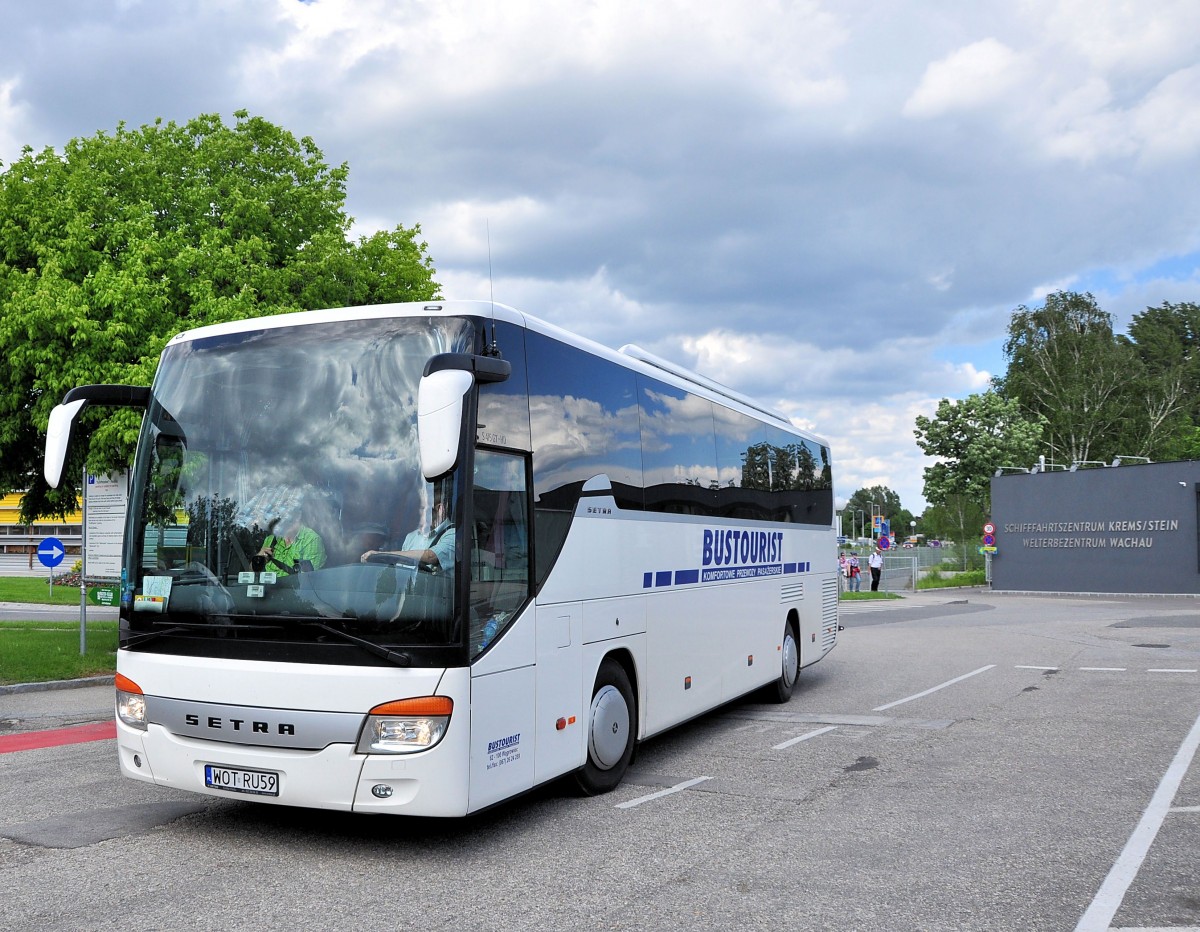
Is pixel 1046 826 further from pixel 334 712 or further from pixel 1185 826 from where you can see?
pixel 334 712

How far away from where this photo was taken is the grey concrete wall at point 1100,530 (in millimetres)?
42281

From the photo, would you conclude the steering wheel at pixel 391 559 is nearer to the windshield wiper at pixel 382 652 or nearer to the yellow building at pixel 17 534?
the windshield wiper at pixel 382 652

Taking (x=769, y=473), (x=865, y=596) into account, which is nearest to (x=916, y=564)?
(x=865, y=596)

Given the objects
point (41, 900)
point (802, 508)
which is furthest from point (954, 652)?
point (41, 900)

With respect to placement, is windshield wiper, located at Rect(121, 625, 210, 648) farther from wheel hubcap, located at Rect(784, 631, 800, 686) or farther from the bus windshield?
wheel hubcap, located at Rect(784, 631, 800, 686)

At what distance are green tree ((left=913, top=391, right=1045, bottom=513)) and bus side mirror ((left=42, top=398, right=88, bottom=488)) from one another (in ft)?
200

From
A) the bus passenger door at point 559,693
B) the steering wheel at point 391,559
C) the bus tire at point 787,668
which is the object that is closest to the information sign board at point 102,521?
the bus tire at point 787,668

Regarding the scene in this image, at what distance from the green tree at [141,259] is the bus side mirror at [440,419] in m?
11.9

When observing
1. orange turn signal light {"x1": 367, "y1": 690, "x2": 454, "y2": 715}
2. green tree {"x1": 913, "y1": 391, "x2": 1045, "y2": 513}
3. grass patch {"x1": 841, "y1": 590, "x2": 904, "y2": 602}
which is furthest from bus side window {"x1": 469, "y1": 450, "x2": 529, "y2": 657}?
green tree {"x1": 913, "y1": 391, "x2": 1045, "y2": 513}

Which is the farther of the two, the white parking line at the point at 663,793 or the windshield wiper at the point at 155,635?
the white parking line at the point at 663,793

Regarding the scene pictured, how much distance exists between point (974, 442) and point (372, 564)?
6221 cm

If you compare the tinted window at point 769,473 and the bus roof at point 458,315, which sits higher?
the bus roof at point 458,315

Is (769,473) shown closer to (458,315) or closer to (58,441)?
(458,315)

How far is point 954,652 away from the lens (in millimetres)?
18484
